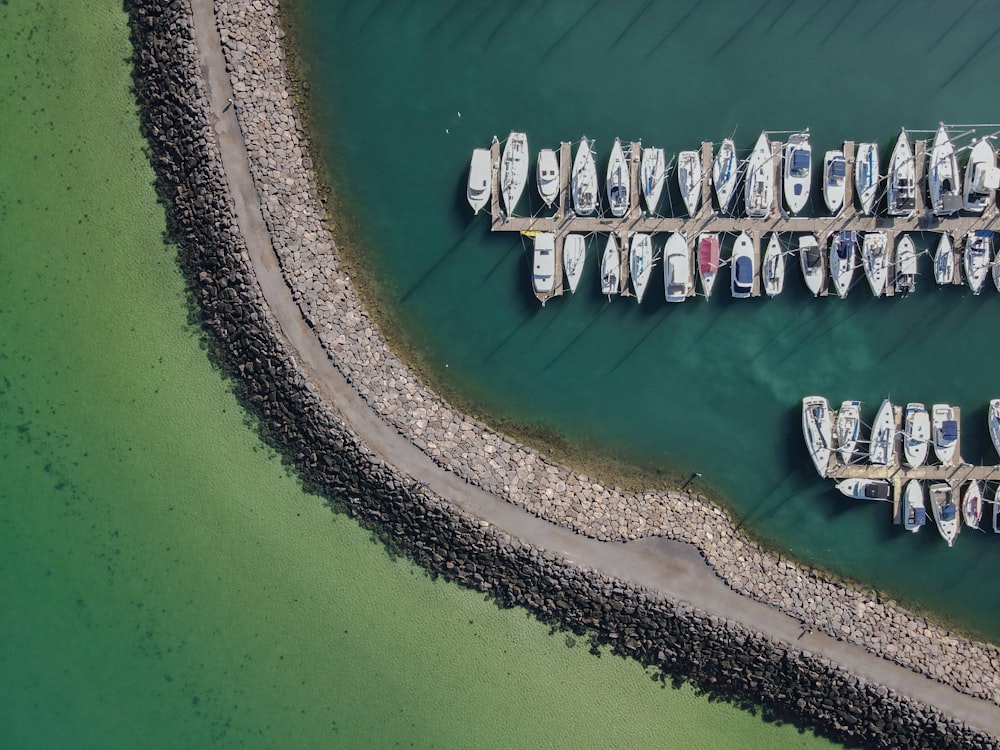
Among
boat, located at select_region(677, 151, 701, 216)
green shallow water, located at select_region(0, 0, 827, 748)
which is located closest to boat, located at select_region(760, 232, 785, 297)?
boat, located at select_region(677, 151, 701, 216)

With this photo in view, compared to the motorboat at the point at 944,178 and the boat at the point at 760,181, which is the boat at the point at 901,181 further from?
the boat at the point at 760,181

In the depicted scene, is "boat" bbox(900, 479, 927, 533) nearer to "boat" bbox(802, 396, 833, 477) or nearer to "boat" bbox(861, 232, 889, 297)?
"boat" bbox(802, 396, 833, 477)

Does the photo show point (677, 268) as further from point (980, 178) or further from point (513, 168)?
point (980, 178)

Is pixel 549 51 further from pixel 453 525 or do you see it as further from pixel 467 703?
pixel 467 703

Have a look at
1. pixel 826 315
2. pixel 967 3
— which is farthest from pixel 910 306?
pixel 967 3

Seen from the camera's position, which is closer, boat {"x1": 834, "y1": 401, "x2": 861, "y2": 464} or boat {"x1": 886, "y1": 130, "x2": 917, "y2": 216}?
boat {"x1": 886, "y1": 130, "x2": 917, "y2": 216}

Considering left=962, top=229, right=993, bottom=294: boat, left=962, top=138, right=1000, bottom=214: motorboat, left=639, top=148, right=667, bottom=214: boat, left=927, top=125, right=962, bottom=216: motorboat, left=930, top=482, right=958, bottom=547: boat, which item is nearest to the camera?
left=962, top=138, right=1000, bottom=214: motorboat
